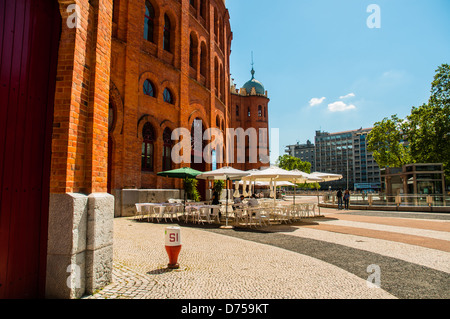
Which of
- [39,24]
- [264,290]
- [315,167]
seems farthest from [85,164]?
[315,167]

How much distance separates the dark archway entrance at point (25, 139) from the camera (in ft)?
11.2

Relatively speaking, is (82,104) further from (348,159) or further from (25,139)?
(348,159)

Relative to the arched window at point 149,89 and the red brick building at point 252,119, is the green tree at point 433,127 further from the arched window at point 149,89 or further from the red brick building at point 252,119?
the arched window at point 149,89

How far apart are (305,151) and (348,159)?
75.4ft

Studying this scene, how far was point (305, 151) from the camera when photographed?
14788 cm

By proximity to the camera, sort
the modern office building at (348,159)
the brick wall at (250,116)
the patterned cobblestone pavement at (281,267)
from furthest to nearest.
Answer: the modern office building at (348,159) → the brick wall at (250,116) → the patterned cobblestone pavement at (281,267)

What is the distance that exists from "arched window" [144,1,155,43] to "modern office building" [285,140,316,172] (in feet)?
441

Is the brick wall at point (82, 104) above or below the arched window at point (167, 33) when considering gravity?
below

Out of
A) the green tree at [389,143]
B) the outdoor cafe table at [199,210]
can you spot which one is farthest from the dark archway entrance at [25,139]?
the green tree at [389,143]

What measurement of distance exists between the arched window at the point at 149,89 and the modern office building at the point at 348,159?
360ft

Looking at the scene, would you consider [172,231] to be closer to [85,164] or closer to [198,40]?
[85,164]

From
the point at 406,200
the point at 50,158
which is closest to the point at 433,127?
the point at 406,200

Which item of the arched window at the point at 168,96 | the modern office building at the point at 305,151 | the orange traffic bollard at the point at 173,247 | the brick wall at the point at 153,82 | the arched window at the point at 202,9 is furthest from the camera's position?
the modern office building at the point at 305,151

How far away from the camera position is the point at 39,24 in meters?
3.93
